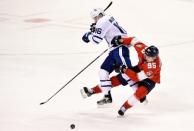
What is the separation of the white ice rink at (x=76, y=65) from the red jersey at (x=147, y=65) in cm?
41

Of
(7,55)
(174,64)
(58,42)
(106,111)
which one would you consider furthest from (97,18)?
(58,42)

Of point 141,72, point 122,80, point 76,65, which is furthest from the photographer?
point 76,65

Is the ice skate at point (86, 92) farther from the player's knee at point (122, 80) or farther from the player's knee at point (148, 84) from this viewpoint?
the player's knee at point (148, 84)

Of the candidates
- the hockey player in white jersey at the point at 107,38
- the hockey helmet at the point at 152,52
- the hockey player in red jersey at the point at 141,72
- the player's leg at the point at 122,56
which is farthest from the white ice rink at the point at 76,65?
the hockey helmet at the point at 152,52

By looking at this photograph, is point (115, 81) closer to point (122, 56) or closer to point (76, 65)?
point (122, 56)

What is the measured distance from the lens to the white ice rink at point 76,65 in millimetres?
5730

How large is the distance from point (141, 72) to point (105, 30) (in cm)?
59

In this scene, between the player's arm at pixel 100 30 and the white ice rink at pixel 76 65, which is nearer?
the white ice rink at pixel 76 65

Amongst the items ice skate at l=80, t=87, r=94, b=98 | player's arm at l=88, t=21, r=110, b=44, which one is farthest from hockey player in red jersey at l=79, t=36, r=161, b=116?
ice skate at l=80, t=87, r=94, b=98

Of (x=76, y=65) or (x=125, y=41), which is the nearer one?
(x=125, y=41)

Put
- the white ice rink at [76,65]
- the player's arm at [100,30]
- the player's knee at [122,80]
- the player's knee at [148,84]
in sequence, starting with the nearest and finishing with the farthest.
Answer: the white ice rink at [76,65] < the player's knee at [148,84] < the player's arm at [100,30] < the player's knee at [122,80]

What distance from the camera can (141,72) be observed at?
19.2ft

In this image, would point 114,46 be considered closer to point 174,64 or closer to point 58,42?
point 174,64

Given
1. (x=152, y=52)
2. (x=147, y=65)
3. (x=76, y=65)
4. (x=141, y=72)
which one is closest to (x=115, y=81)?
(x=141, y=72)
